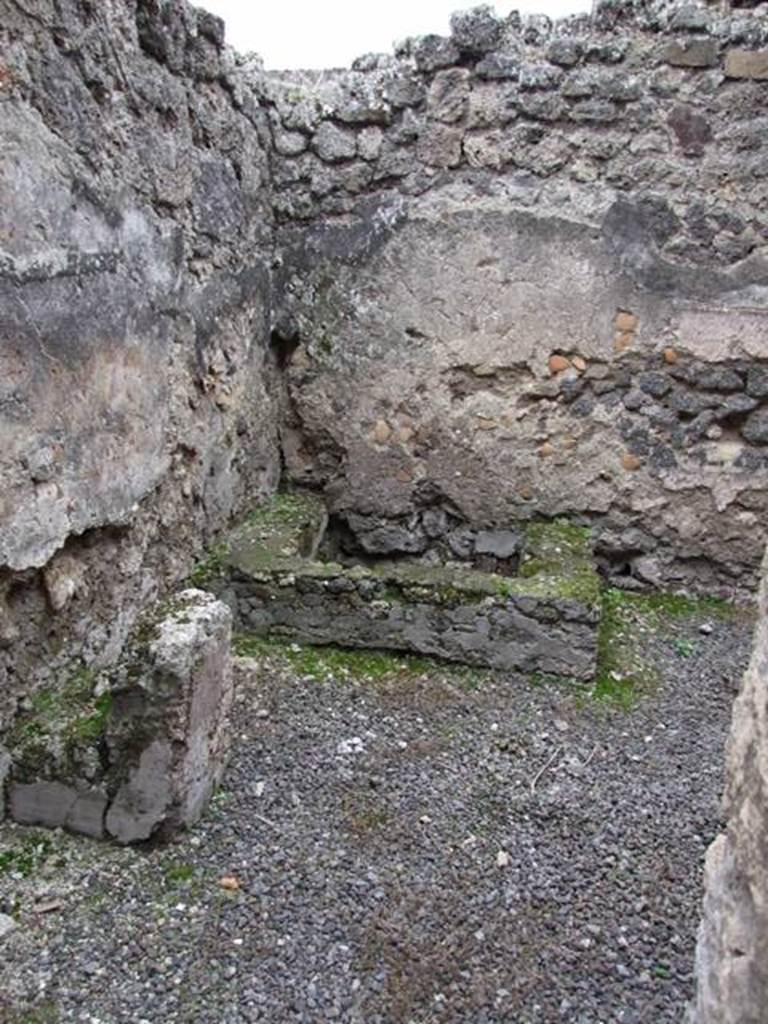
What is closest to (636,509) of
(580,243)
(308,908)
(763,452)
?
(763,452)

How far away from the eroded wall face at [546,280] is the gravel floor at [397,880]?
1427 millimetres

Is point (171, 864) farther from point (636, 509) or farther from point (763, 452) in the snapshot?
point (763, 452)

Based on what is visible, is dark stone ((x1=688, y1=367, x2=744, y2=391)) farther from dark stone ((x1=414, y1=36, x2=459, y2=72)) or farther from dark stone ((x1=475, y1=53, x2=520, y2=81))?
dark stone ((x1=414, y1=36, x2=459, y2=72))

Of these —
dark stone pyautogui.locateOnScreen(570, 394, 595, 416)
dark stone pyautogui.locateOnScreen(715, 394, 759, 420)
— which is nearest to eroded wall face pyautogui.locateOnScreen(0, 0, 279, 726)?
dark stone pyautogui.locateOnScreen(570, 394, 595, 416)

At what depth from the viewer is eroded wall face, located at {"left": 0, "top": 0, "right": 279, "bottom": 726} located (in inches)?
97.0

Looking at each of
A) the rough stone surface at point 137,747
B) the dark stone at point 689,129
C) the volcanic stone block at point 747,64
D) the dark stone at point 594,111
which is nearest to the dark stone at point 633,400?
the dark stone at point 689,129

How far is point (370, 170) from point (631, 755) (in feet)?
9.50

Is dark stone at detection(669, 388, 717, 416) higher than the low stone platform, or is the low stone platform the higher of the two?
dark stone at detection(669, 388, 717, 416)

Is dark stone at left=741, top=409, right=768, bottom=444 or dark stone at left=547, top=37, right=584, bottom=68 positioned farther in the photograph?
dark stone at left=741, top=409, right=768, bottom=444

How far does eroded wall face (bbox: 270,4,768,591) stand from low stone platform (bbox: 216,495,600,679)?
2.76 feet

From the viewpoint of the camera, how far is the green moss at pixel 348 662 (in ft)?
11.3

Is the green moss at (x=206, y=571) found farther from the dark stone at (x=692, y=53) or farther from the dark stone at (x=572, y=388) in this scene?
the dark stone at (x=692, y=53)

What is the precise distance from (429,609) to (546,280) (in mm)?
1720

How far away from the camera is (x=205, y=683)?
2477mm
